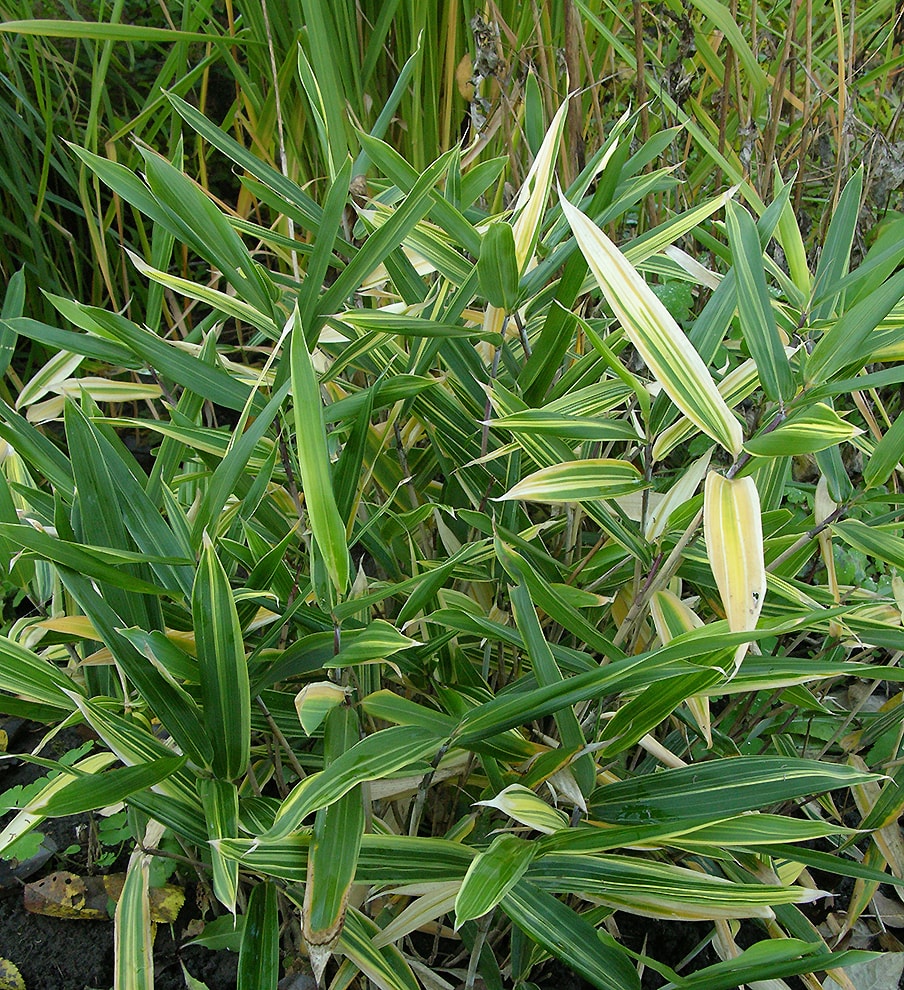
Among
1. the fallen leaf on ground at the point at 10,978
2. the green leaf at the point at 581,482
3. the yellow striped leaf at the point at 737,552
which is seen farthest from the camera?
the fallen leaf on ground at the point at 10,978

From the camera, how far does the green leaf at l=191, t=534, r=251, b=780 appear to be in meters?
0.54

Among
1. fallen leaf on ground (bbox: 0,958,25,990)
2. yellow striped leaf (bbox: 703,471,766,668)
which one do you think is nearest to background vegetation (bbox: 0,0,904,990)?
yellow striped leaf (bbox: 703,471,766,668)

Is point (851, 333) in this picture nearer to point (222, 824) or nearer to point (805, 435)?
point (805, 435)

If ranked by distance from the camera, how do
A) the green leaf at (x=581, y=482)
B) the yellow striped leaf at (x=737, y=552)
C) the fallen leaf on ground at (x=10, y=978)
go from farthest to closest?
the fallen leaf on ground at (x=10, y=978) < the green leaf at (x=581, y=482) < the yellow striped leaf at (x=737, y=552)

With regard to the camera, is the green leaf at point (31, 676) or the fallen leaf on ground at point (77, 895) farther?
the fallen leaf on ground at point (77, 895)

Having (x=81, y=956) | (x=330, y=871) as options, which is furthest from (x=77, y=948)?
(x=330, y=871)

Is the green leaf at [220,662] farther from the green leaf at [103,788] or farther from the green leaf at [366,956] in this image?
the green leaf at [366,956]

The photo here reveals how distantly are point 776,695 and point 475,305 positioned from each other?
499 millimetres

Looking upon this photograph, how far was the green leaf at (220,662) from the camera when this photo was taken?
54cm

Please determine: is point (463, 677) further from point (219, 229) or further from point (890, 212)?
point (890, 212)

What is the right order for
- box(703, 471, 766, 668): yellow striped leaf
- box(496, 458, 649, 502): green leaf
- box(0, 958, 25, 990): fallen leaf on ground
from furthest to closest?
box(0, 958, 25, 990): fallen leaf on ground < box(496, 458, 649, 502): green leaf < box(703, 471, 766, 668): yellow striped leaf

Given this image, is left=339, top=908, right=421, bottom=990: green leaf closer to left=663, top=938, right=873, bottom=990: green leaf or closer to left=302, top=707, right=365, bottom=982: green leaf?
left=302, top=707, right=365, bottom=982: green leaf

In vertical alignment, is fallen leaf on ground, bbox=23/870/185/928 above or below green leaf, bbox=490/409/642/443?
below

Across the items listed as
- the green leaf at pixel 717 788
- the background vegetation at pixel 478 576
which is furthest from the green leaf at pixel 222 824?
the green leaf at pixel 717 788
